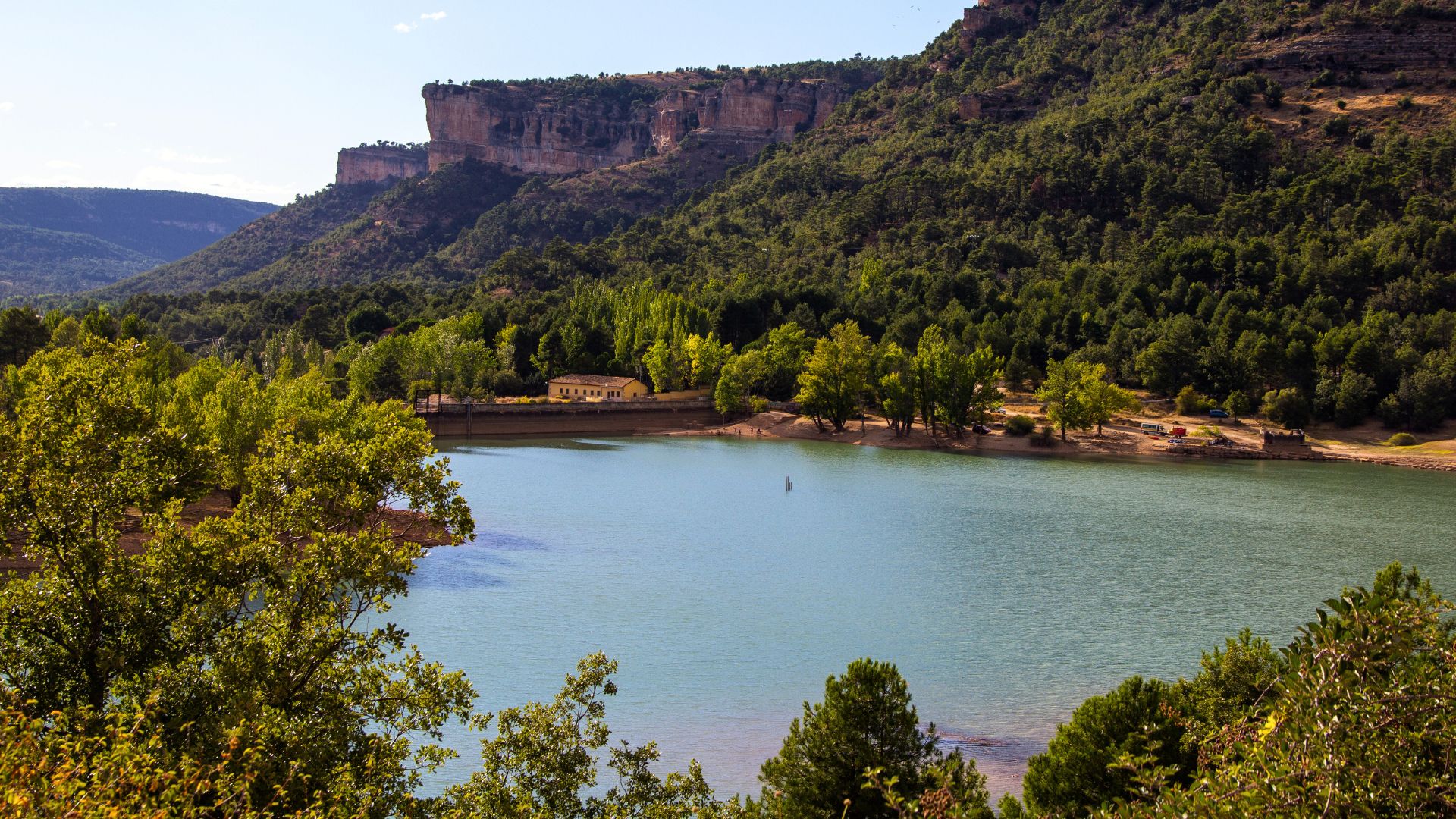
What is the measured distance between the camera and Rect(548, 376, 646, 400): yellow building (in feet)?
290

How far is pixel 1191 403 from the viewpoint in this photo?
78.3 meters

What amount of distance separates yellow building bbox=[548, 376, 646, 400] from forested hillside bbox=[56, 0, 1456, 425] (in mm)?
4843

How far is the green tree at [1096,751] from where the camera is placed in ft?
52.3

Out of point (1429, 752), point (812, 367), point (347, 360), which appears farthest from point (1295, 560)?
point (347, 360)

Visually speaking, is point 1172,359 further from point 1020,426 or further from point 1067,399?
point 1020,426

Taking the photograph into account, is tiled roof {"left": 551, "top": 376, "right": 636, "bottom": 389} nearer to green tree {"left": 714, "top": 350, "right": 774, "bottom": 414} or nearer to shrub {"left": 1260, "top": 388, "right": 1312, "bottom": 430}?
green tree {"left": 714, "top": 350, "right": 774, "bottom": 414}

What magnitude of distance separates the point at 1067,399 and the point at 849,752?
6205cm

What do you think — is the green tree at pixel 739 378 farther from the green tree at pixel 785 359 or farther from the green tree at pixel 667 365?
the green tree at pixel 667 365

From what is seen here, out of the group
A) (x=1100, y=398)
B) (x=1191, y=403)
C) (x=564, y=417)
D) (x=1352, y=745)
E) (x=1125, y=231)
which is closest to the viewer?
(x=1352, y=745)

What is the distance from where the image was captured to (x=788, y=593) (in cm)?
3700

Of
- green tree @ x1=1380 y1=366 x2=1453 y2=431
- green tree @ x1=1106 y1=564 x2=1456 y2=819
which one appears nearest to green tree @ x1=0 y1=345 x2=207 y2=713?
green tree @ x1=1106 y1=564 x2=1456 y2=819

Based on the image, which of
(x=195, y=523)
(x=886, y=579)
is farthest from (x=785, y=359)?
(x=195, y=523)

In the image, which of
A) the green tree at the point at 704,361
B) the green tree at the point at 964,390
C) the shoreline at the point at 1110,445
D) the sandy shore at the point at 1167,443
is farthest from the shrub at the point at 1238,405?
the green tree at the point at 704,361

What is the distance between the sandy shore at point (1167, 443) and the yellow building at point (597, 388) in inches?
484
